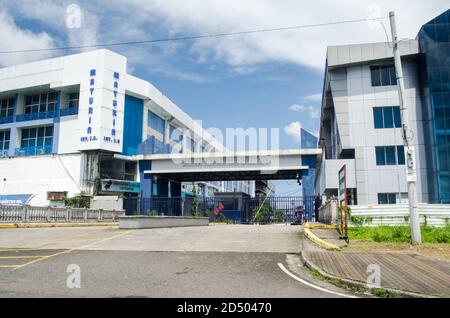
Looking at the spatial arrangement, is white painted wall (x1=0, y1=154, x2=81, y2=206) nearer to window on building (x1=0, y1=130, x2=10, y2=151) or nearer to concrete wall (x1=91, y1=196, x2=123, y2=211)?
concrete wall (x1=91, y1=196, x2=123, y2=211)

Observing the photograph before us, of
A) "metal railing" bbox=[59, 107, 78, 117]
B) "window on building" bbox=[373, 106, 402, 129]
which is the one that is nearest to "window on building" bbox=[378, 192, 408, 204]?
"window on building" bbox=[373, 106, 402, 129]

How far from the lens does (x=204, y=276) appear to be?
7969 mm

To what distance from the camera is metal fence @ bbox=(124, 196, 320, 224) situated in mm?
30953

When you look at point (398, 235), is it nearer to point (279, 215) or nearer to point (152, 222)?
point (152, 222)

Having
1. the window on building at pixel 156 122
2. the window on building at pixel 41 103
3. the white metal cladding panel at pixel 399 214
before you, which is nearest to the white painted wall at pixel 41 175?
the window on building at pixel 41 103

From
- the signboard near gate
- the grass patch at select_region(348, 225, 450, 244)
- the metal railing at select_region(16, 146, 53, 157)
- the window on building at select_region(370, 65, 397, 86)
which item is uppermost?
the window on building at select_region(370, 65, 397, 86)

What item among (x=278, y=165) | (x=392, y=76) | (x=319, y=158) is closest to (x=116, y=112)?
(x=278, y=165)

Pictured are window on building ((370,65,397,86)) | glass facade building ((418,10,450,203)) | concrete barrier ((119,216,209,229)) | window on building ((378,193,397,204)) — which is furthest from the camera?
window on building ((370,65,397,86))

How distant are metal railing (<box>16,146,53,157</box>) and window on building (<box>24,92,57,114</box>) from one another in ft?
15.2

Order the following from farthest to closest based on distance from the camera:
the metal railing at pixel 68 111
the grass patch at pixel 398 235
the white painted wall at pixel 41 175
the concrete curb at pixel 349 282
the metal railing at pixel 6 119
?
the metal railing at pixel 6 119
the metal railing at pixel 68 111
the white painted wall at pixel 41 175
the grass patch at pixel 398 235
the concrete curb at pixel 349 282

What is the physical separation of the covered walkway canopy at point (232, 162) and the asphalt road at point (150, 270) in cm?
2469

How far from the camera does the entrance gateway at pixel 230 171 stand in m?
32.9

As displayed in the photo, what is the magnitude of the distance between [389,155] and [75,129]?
3224cm

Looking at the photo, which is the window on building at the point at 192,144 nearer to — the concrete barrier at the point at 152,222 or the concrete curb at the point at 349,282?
the concrete barrier at the point at 152,222
